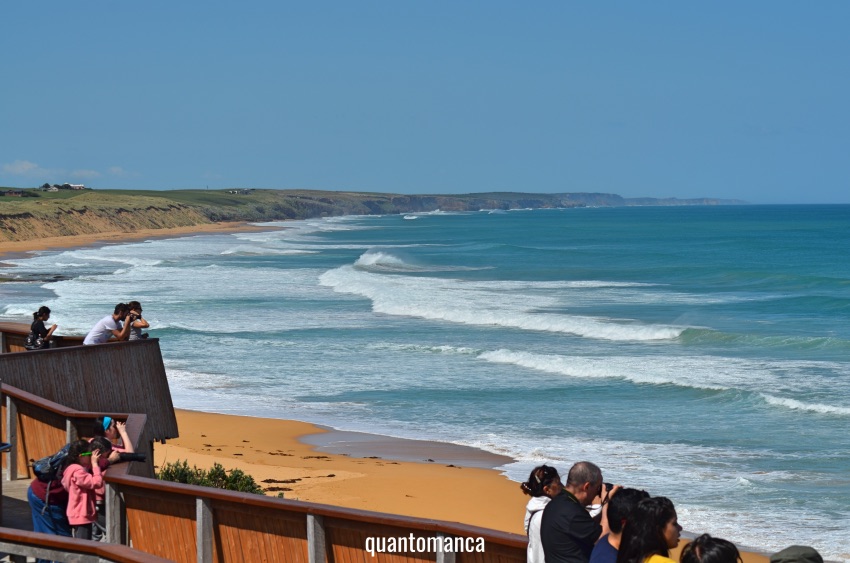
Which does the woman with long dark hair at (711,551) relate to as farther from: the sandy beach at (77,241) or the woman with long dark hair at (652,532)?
the sandy beach at (77,241)

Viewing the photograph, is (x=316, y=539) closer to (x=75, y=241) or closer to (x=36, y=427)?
(x=36, y=427)

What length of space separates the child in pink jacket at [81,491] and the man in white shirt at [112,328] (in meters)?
5.92

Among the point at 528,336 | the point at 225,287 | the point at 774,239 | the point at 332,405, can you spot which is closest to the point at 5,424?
the point at 332,405

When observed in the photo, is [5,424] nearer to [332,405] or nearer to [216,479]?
[216,479]

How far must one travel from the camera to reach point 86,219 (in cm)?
12075

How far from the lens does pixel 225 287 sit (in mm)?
49594

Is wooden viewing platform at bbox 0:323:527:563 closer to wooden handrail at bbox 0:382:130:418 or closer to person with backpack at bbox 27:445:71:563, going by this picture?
wooden handrail at bbox 0:382:130:418

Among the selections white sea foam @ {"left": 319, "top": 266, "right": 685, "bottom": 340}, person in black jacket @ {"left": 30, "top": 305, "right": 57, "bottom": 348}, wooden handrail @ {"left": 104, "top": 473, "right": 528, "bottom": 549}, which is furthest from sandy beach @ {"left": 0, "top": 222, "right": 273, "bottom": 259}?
wooden handrail @ {"left": 104, "top": 473, "right": 528, "bottom": 549}

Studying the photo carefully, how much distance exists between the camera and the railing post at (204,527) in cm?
697

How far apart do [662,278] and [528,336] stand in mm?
27078

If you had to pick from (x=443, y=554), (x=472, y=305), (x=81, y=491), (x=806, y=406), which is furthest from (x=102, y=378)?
(x=472, y=305)

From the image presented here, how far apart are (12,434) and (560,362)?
62.3 feet

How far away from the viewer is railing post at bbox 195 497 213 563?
697cm

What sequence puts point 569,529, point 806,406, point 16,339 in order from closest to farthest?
point 569,529 → point 16,339 → point 806,406
